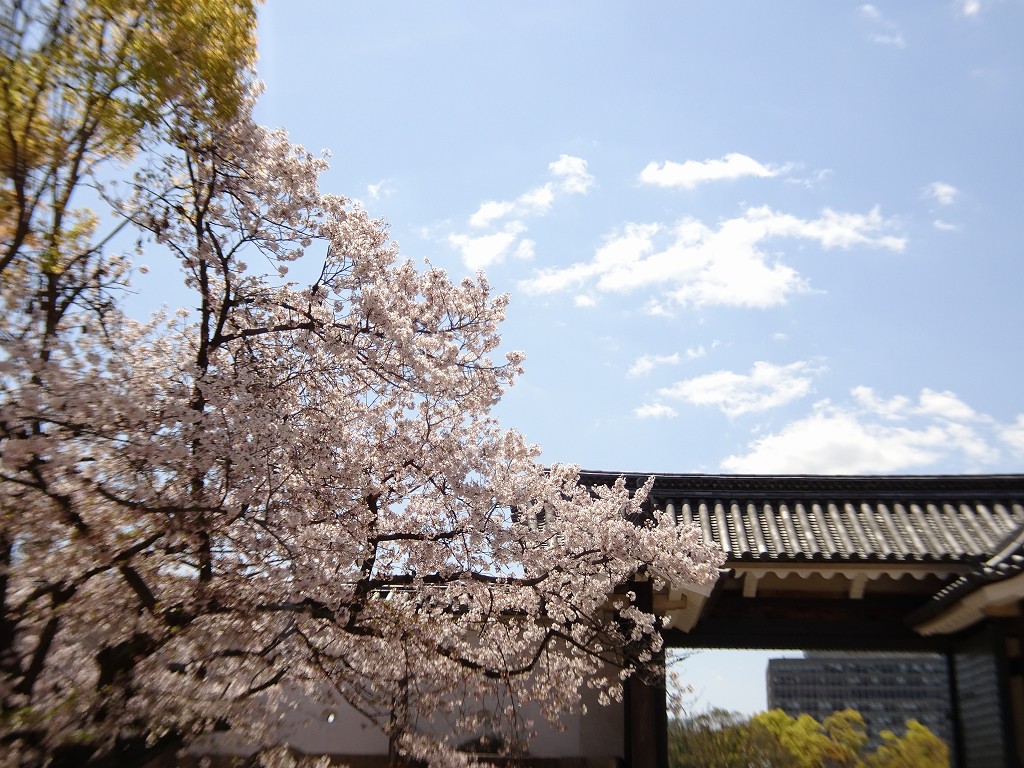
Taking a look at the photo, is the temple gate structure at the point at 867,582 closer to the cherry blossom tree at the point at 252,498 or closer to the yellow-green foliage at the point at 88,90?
the cherry blossom tree at the point at 252,498

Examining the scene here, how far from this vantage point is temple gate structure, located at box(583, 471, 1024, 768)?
19.7 feet

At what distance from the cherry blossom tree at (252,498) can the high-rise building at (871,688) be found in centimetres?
304

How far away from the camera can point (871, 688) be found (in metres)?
8.84

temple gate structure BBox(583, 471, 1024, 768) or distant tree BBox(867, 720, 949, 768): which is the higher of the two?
temple gate structure BBox(583, 471, 1024, 768)

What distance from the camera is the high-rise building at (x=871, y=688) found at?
7488 millimetres

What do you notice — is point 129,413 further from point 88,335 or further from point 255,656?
point 255,656

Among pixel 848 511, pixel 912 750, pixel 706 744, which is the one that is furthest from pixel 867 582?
pixel 706 744

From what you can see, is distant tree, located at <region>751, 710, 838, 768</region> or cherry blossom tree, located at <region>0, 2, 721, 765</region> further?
distant tree, located at <region>751, 710, 838, 768</region>

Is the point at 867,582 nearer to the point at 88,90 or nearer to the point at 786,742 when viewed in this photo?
the point at 786,742

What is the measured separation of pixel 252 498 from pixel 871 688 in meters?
7.35

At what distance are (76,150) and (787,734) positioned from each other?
24.5ft

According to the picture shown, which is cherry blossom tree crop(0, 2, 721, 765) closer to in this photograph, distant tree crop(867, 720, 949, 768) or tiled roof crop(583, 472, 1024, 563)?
tiled roof crop(583, 472, 1024, 563)

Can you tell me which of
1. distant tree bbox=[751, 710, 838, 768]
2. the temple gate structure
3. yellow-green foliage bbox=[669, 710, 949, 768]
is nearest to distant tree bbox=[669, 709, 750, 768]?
yellow-green foliage bbox=[669, 710, 949, 768]

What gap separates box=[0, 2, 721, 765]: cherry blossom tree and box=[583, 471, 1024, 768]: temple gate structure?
109 cm
